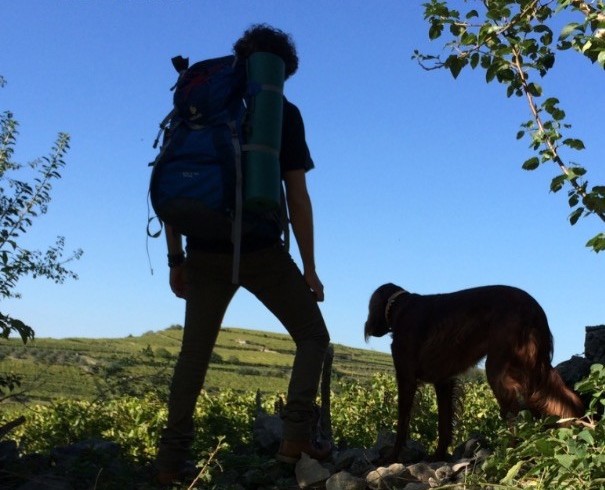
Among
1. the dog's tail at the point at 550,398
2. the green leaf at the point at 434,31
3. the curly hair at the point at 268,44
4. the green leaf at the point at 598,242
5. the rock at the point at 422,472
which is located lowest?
the rock at the point at 422,472

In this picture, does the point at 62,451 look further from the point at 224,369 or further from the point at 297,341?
the point at 224,369

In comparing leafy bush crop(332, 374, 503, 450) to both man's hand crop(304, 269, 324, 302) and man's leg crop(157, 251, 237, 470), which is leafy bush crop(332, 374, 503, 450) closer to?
man's leg crop(157, 251, 237, 470)

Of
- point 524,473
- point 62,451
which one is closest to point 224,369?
point 62,451

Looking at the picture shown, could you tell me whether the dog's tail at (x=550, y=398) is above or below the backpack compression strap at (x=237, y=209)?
below

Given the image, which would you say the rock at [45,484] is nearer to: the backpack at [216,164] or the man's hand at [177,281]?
the man's hand at [177,281]

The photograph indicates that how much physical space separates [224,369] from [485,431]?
58.5 feet

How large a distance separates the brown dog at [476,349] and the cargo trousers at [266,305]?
1.21m

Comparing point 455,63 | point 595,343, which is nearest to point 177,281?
point 455,63

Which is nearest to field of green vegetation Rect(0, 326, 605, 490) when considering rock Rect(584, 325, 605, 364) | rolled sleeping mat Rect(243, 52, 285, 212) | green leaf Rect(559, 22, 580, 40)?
rock Rect(584, 325, 605, 364)

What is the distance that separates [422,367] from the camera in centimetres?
555

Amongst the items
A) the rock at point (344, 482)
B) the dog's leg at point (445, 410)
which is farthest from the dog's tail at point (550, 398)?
the rock at point (344, 482)

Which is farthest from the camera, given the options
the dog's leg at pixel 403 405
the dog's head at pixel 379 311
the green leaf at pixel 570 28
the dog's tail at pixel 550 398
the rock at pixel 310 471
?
the dog's head at pixel 379 311

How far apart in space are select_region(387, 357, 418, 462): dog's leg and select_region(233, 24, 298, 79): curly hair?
222cm

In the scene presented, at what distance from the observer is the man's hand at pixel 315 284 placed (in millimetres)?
4488
